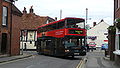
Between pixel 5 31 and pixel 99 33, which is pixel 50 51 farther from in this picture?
pixel 99 33

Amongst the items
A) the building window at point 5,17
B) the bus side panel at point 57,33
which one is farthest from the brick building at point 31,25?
the building window at point 5,17

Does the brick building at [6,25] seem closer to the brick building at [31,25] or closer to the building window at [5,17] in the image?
the building window at [5,17]

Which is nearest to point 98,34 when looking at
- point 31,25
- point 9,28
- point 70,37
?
point 31,25

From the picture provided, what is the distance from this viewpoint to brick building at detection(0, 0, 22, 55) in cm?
2531

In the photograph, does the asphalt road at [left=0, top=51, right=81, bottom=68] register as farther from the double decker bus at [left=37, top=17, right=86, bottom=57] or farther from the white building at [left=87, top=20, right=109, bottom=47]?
the white building at [left=87, top=20, right=109, bottom=47]

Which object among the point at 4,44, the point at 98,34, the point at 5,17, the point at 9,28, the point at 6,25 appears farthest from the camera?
the point at 98,34

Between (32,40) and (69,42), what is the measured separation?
31624 mm

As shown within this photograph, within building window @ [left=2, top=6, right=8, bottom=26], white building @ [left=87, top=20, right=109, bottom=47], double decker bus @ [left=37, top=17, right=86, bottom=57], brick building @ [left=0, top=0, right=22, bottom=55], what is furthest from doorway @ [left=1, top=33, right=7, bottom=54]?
white building @ [left=87, top=20, right=109, bottom=47]

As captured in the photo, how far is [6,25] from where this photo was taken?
A: 86.4 ft

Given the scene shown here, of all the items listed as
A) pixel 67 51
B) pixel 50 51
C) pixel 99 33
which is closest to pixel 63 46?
pixel 67 51

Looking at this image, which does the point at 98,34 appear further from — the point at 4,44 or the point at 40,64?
the point at 40,64

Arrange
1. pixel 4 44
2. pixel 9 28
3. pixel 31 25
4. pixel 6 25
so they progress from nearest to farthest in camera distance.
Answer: pixel 6 25 < pixel 4 44 < pixel 9 28 < pixel 31 25

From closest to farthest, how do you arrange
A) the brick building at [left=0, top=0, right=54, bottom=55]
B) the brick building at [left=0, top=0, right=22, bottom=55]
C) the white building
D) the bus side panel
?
the bus side panel
the brick building at [left=0, top=0, right=22, bottom=55]
the brick building at [left=0, top=0, right=54, bottom=55]
the white building

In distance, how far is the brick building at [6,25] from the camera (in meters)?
25.3
